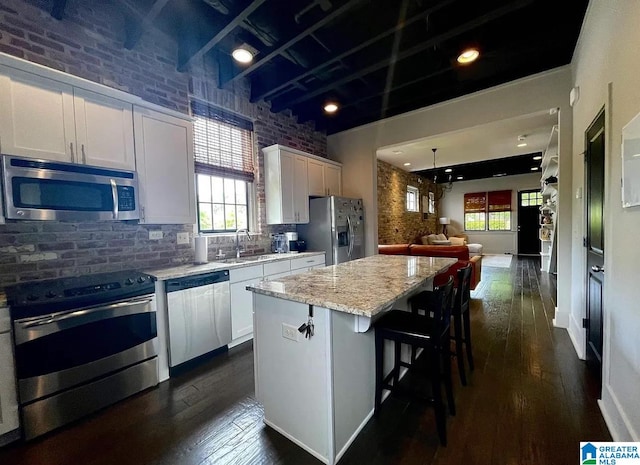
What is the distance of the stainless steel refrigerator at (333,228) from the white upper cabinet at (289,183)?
19cm

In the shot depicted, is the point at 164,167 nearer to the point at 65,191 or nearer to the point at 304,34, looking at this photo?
the point at 65,191

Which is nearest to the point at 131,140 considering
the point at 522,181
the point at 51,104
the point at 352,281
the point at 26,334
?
the point at 51,104

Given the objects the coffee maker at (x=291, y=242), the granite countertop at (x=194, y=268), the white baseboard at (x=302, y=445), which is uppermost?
the coffee maker at (x=291, y=242)

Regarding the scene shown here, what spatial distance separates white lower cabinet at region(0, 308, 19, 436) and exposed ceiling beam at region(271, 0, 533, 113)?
12.0 feet

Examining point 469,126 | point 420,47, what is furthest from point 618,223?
point 469,126

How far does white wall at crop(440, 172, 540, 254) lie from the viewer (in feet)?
32.9

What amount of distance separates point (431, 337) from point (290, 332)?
0.82m

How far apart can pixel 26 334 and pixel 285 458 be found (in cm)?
175

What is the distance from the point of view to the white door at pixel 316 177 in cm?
445

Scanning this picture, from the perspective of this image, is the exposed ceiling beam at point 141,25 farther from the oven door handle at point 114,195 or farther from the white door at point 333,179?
the white door at point 333,179

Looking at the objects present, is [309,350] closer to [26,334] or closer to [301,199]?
[26,334]

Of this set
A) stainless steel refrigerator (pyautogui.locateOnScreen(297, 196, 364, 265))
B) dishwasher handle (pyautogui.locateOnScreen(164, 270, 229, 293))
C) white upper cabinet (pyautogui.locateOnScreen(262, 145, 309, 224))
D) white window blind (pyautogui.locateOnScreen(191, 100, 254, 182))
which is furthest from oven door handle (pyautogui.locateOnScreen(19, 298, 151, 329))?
stainless steel refrigerator (pyautogui.locateOnScreen(297, 196, 364, 265))

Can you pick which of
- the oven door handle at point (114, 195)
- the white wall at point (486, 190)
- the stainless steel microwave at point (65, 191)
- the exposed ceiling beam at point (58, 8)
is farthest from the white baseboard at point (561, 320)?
Answer: the white wall at point (486, 190)

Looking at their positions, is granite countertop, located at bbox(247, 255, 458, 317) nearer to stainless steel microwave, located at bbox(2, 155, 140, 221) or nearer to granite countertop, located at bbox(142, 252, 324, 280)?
granite countertop, located at bbox(142, 252, 324, 280)
